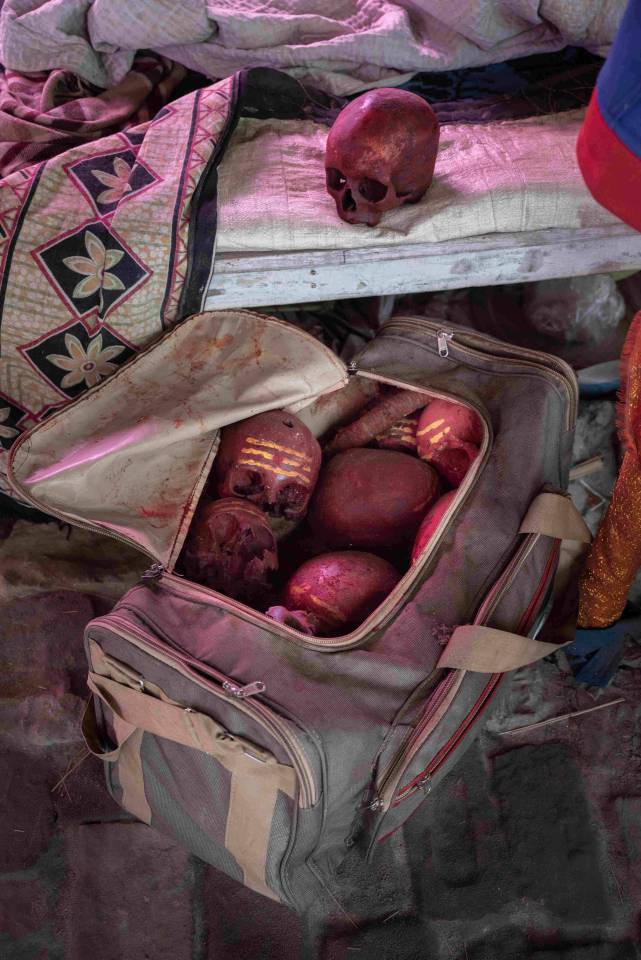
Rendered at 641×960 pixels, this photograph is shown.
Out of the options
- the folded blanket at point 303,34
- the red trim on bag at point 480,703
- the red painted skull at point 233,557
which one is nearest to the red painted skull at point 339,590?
the red painted skull at point 233,557

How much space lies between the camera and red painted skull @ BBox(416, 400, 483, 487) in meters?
1.90

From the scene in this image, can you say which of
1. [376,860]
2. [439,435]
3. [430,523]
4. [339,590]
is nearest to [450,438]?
[439,435]

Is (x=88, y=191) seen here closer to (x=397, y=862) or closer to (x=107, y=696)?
(x=107, y=696)

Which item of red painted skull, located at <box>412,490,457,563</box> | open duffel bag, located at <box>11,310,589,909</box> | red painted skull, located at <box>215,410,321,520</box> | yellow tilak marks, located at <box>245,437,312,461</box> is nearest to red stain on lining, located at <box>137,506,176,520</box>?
open duffel bag, located at <box>11,310,589,909</box>

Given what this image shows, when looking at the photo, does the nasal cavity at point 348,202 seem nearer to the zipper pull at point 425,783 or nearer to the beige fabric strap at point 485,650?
the beige fabric strap at point 485,650

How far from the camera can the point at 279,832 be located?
144cm

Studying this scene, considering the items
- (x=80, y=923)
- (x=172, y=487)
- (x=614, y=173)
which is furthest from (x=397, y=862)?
(x=614, y=173)

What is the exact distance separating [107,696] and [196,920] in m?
0.64

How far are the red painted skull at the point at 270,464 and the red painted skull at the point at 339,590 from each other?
0.19 metres

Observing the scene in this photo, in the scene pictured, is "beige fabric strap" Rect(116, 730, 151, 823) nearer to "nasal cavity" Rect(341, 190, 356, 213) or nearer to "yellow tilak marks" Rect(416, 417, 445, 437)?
"yellow tilak marks" Rect(416, 417, 445, 437)

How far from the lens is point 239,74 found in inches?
74.4

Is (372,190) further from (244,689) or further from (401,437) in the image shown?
(244,689)

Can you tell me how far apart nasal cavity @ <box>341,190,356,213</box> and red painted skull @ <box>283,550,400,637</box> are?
32.5 inches

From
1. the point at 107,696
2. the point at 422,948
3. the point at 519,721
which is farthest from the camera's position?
the point at 519,721
